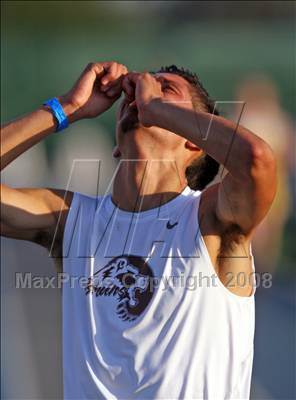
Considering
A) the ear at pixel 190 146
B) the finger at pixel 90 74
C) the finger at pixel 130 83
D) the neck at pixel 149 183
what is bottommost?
the neck at pixel 149 183

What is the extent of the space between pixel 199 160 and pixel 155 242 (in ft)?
2.00

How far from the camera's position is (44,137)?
3.48 m

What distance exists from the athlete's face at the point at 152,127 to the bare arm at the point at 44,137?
0.09m

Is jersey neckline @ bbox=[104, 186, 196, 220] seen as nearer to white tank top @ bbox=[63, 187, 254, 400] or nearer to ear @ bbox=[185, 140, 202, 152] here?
white tank top @ bbox=[63, 187, 254, 400]

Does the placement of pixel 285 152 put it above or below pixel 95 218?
above

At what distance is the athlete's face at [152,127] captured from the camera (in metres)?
3.52

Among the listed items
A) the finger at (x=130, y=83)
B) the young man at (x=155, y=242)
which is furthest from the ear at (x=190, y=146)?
the finger at (x=130, y=83)

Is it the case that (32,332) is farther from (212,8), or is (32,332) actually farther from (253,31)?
(212,8)

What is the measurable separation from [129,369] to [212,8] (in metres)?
22.2

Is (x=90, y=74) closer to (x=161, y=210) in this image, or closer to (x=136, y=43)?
(x=161, y=210)

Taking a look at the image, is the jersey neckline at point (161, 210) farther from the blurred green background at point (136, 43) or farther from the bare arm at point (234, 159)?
the blurred green background at point (136, 43)

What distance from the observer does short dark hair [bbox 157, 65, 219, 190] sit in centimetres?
374

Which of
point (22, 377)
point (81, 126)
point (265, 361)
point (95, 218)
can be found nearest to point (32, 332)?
point (22, 377)

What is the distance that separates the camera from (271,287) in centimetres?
1262
